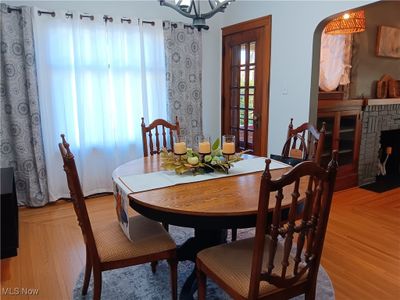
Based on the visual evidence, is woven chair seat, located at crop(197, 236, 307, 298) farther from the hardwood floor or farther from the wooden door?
the wooden door

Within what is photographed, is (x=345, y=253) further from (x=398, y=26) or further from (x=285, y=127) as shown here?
(x=398, y=26)

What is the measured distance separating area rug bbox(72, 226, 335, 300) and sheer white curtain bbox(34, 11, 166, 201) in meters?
1.68

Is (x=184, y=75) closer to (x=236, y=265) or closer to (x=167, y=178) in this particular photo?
(x=167, y=178)

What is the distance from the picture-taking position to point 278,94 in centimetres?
355

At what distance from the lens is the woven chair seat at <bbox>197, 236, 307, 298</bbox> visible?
1.34m

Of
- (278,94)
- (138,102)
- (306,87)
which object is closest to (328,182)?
(306,87)

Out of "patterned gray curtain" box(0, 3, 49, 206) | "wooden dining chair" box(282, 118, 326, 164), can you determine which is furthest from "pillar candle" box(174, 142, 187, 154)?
"patterned gray curtain" box(0, 3, 49, 206)

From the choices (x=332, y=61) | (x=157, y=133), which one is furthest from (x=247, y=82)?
(x=157, y=133)

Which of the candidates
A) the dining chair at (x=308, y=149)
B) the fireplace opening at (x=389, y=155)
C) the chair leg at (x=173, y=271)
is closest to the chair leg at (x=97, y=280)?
the chair leg at (x=173, y=271)

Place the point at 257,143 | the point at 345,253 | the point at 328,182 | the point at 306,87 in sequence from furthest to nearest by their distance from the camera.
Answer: the point at 257,143, the point at 306,87, the point at 345,253, the point at 328,182

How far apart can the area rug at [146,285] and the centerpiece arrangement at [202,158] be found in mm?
775

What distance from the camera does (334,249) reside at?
2.51 m

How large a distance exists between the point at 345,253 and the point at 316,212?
4.66 ft

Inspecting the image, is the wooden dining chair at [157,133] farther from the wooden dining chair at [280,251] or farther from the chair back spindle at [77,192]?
the wooden dining chair at [280,251]
